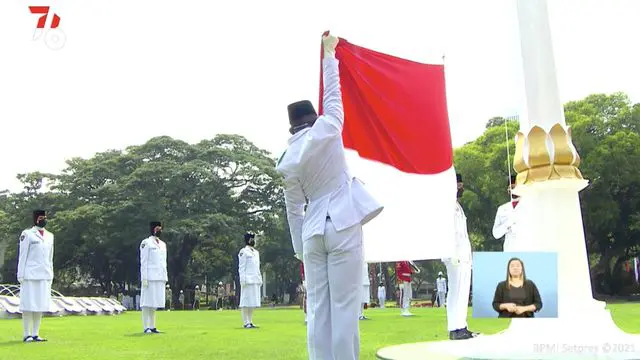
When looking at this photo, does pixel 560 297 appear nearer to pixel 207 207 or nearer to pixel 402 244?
pixel 402 244

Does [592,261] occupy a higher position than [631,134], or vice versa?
[631,134]

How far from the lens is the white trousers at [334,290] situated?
4516 millimetres

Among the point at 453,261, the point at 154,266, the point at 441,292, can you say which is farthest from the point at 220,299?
the point at 453,261

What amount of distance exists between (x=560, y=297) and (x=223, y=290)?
1740 inches

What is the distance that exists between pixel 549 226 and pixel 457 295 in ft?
9.70

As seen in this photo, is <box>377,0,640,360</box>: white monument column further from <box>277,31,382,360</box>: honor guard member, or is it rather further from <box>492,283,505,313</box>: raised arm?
<box>277,31,382,360</box>: honor guard member

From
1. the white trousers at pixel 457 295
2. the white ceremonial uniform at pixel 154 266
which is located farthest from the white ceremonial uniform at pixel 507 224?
the white ceremonial uniform at pixel 154 266

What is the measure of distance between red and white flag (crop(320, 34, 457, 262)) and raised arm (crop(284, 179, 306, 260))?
1.31 m

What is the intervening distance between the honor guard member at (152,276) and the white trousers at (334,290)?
33.9 ft

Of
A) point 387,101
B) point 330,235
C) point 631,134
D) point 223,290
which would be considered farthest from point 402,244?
point 223,290

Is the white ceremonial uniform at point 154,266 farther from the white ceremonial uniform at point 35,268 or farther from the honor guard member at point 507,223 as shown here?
the honor guard member at point 507,223

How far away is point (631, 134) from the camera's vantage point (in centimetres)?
3325

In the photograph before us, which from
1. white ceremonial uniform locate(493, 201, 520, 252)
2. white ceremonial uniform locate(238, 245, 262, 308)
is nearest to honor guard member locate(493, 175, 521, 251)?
white ceremonial uniform locate(493, 201, 520, 252)

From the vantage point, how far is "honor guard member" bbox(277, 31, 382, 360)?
178 inches
